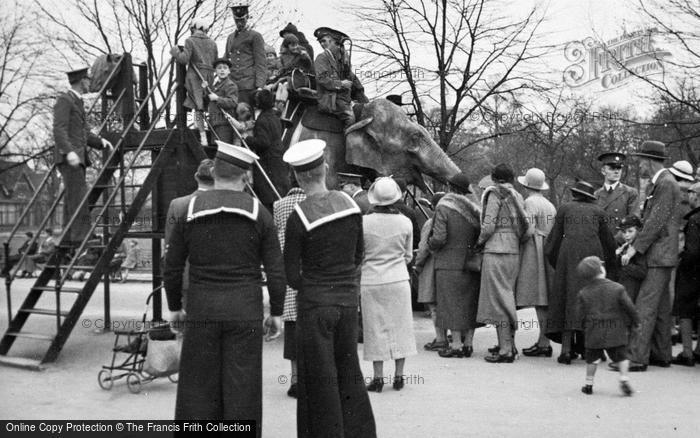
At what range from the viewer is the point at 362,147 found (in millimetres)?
12469

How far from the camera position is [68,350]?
1006cm

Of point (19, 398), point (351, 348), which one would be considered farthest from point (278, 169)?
point (351, 348)

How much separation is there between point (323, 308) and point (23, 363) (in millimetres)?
4919

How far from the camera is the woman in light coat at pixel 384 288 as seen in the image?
764cm

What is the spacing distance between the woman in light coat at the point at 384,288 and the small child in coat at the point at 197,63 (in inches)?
164

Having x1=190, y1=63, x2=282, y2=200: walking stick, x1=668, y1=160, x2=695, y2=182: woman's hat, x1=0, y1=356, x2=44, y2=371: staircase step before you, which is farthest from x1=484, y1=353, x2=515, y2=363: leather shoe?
x1=0, y1=356, x2=44, y2=371: staircase step

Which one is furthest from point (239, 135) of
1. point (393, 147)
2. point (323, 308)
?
point (323, 308)

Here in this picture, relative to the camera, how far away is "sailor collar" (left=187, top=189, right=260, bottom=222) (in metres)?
5.09

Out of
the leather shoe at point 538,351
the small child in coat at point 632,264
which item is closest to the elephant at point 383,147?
the leather shoe at point 538,351

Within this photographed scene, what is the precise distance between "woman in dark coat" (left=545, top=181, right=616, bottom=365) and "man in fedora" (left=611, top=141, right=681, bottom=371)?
34 cm

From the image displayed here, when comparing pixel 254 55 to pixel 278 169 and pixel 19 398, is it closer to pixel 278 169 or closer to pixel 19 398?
pixel 278 169

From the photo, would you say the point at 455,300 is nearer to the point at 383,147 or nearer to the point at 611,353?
the point at 611,353

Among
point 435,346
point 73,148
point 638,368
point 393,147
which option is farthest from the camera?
point 393,147

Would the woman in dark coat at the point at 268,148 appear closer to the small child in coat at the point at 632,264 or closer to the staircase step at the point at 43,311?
the staircase step at the point at 43,311
